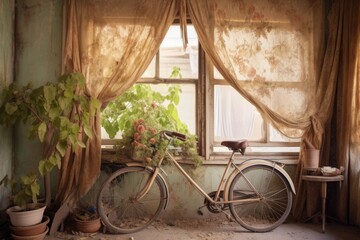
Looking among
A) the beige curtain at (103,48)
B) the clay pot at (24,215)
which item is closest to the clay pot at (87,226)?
the beige curtain at (103,48)

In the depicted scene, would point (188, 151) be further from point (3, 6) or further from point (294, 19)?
point (3, 6)

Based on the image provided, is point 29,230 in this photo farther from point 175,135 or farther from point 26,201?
point 175,135

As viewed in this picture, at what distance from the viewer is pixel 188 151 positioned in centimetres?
306

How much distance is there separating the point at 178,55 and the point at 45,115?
158cm

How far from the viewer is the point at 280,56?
120 inches

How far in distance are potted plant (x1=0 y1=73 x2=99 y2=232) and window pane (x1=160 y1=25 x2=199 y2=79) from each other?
0.98m

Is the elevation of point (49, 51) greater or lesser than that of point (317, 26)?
lesser

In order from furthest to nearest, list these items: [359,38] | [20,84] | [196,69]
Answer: [196,69] → [20,84] → [359,38]

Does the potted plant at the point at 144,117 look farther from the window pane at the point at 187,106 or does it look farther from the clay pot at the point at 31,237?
the clay pot at the point at 31,237

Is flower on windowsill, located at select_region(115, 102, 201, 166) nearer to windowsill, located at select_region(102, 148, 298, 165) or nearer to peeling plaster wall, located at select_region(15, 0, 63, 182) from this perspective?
windowsill, located at select_region(102, 148, 298, 165)

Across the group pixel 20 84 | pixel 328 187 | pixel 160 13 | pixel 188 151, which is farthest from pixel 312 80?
pixel 20 84

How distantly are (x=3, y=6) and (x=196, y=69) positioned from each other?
2121 millimetres

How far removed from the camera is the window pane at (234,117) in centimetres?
322

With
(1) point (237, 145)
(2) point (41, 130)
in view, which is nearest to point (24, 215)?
(2) point (41, 130)
